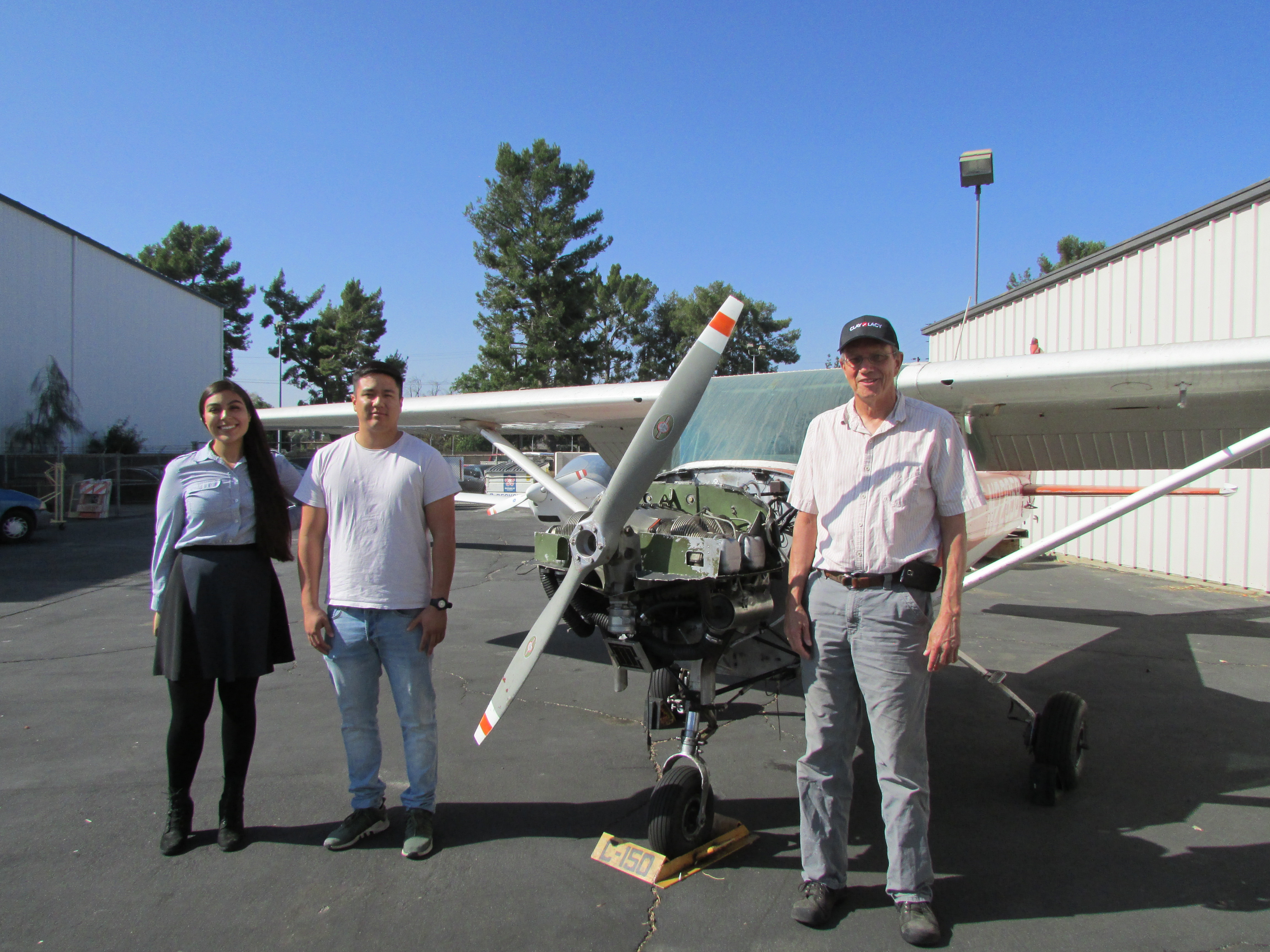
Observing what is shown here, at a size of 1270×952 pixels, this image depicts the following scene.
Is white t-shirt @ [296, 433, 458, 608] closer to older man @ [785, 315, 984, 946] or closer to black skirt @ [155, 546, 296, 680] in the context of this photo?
black skirt @ [155, 546, 296, 680]

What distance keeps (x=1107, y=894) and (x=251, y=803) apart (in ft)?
12.2

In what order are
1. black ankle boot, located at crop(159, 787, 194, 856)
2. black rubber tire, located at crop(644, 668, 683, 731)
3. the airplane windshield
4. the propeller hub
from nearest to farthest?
the propeller hub < black ankle boot, located at crop(159, 787, 194, 856) < black rubber tire, located at crop(644, 668, 683, 731) < the airplane windshield

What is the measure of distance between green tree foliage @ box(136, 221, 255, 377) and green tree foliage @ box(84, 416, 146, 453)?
59.0 ft

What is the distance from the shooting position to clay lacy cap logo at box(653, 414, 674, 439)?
2.93 metres

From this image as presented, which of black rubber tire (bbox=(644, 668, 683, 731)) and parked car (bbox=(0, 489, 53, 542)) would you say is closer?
black rubber tire (bbox=(644, 668, 683, 731))

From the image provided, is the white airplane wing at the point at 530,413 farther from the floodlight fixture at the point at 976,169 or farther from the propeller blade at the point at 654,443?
the floodlight fixture at the point at 976,169

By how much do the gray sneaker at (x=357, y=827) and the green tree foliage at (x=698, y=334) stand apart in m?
44.2

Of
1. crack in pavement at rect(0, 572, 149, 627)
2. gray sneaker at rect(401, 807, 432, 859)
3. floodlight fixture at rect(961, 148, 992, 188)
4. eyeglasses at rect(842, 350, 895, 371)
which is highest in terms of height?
floodlight fixture at rect(961, 148, 992, 188)

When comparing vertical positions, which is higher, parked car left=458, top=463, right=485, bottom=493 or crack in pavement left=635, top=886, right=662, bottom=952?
parked car left=458, top=463, right=485, bottom=493

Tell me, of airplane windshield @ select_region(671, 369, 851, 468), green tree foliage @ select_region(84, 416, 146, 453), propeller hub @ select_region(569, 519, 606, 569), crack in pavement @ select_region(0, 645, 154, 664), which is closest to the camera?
propeller hub @ select_region(569, 519, 606, 569)

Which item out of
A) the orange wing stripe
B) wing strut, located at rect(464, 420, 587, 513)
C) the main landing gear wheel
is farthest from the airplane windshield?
the main landing gear wheel

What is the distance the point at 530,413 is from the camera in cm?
618

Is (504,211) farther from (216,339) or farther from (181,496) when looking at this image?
(181,496)

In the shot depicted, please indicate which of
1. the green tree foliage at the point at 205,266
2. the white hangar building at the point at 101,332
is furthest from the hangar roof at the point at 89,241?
the green tree foliage at the point at 205,266
